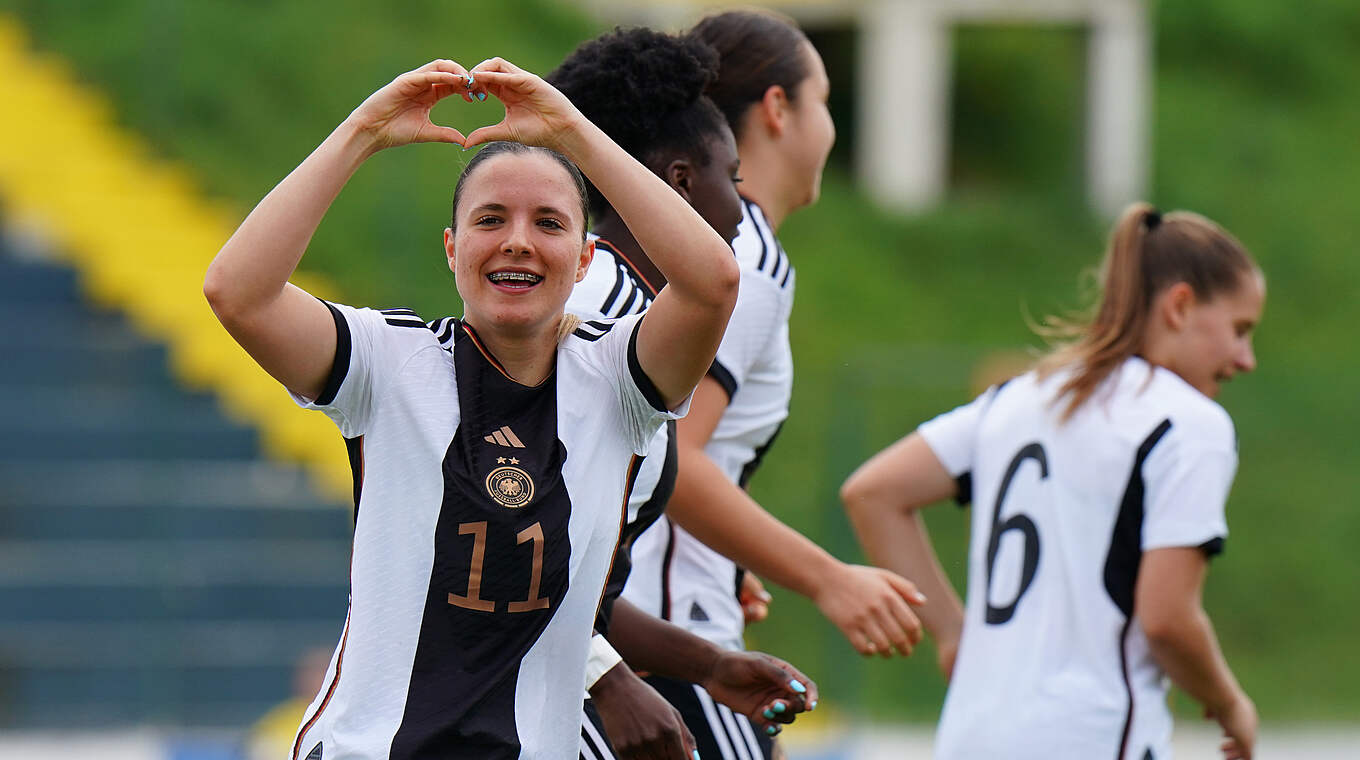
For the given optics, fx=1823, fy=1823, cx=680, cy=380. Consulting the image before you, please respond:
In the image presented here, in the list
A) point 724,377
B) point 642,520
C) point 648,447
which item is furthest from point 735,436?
point 648,447

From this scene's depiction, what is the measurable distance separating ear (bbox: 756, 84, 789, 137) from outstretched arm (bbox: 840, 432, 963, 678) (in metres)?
0.82

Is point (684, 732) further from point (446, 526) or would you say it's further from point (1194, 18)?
point (1194, 18)

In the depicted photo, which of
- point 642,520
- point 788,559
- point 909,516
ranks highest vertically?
point 642,520

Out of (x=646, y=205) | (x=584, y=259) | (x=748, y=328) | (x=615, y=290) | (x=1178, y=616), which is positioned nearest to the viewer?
(x=646, y=205)

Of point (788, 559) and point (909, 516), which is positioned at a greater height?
point (788, 559)

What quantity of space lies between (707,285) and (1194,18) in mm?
15247

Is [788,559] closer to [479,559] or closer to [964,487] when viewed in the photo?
[479,559]

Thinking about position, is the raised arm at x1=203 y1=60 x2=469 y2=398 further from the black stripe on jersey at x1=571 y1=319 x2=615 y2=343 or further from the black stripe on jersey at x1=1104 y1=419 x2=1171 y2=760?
the black stripe on jersey at x1=1104 y1=419 x2=1171 y2=760

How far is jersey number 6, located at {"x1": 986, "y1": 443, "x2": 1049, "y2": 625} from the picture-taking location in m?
3.66

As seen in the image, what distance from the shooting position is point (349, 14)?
1440 cm

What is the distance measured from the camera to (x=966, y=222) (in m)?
14.5

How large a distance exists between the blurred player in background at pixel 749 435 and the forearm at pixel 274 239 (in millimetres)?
885

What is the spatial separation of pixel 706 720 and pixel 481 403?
38.1 inches

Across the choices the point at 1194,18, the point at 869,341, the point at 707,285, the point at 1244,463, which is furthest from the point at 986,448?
the point at 1194,18
